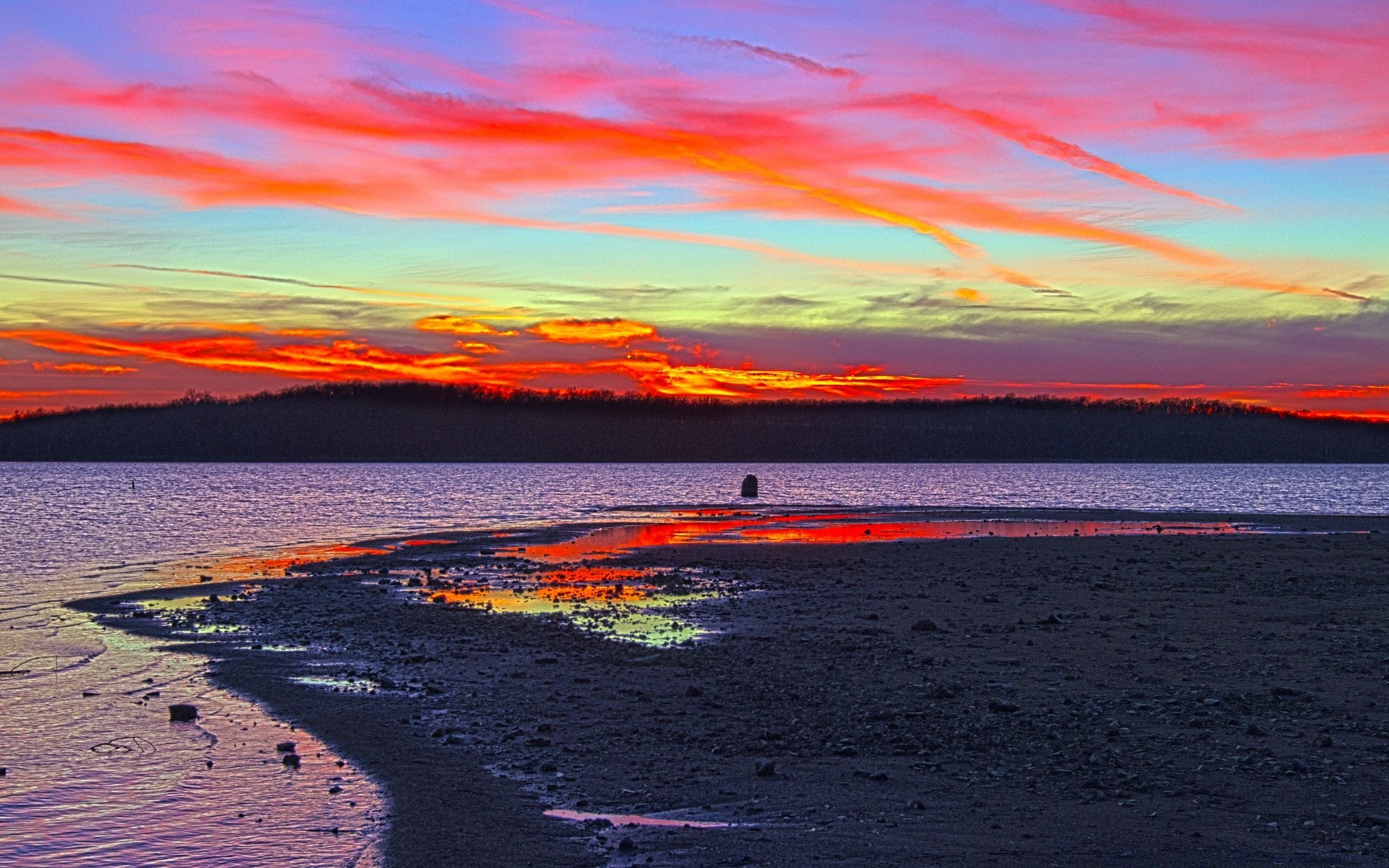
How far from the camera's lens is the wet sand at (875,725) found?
938cm

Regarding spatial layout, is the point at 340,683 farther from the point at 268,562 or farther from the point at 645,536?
the point at 645,536

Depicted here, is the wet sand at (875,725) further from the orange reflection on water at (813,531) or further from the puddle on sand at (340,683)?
the orange reflection on water at (813,531)

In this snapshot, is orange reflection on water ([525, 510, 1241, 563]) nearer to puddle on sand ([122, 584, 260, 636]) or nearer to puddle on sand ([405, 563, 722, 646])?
puddle on sand ([405, 563, 722, 646])

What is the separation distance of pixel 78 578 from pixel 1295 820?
3149 cm

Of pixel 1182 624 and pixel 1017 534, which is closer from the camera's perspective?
pixel 1182 624

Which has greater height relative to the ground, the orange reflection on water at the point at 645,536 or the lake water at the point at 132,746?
the lake water at the point at 132,746

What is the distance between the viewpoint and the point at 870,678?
15688mm

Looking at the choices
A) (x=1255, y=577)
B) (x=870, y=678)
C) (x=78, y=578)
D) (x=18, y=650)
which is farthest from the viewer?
(x=78, y=578)

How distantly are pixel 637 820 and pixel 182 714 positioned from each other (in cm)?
738

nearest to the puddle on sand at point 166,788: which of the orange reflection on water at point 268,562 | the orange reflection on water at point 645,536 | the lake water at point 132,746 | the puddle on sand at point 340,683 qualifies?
the lake water at point 132,746

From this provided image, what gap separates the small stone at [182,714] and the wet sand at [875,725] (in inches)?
39.1

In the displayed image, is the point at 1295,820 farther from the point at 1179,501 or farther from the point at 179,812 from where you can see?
the point at 1179,501

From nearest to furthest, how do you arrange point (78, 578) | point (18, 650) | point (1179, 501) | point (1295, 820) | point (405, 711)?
1. point (1295, 820)
2. point (405, 711)
3. point (18, 650)
4. point (78, 578)
5. point (1179, 501)

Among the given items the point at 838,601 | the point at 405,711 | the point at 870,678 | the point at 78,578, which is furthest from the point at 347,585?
the point at 870,678
